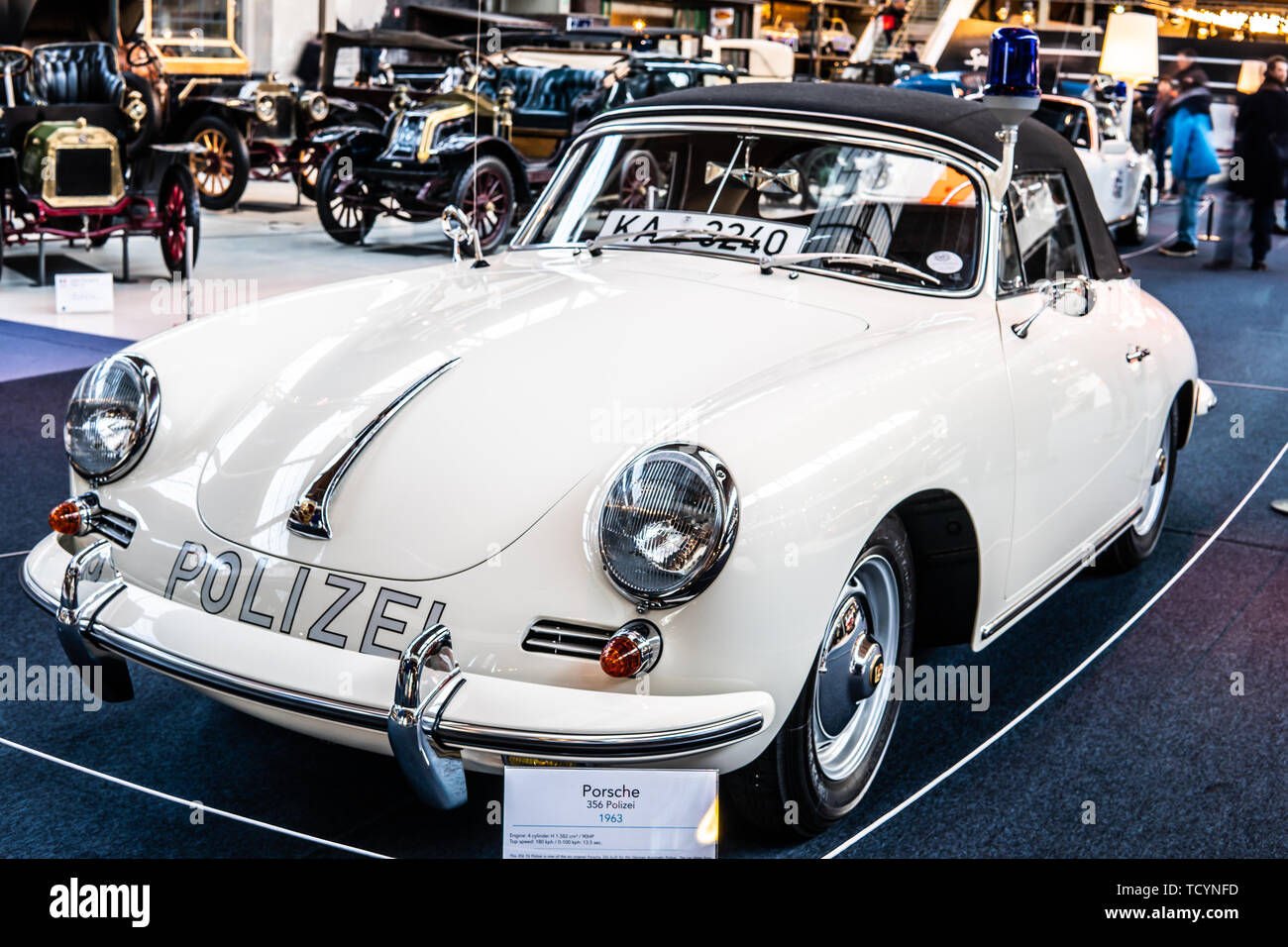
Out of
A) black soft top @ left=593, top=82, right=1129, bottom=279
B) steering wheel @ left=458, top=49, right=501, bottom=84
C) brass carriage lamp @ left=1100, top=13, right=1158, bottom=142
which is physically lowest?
black soft top @ left=593, top=82, right=1129, bottom=279

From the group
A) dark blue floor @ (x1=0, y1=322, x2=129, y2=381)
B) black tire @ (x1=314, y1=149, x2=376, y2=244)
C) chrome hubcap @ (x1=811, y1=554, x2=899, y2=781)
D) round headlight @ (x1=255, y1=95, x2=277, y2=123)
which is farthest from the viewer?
round headlight @ (x1=255, y1=95, x2=277, y2=123)

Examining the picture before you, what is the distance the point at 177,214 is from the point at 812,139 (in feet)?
22.3

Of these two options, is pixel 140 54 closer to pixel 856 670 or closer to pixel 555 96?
pixel 555 96

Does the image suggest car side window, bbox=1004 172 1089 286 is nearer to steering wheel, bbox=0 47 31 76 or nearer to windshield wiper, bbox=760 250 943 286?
windshield wiper, bbox=760 250 943 286

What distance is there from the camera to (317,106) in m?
13.6

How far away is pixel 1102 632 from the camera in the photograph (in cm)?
379

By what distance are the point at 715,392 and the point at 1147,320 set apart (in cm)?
183

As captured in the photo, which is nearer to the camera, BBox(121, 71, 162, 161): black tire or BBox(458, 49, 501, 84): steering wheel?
BBox(121, 71, 162, 161): black tire

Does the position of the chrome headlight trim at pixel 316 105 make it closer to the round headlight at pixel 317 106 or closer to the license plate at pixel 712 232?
the round headlight at pixel 317 106

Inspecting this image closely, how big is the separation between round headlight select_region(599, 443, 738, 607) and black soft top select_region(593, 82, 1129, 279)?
58.6 inches

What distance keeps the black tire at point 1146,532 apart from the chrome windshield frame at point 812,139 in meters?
1.23

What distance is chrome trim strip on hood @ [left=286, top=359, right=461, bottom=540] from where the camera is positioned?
7.97 feet

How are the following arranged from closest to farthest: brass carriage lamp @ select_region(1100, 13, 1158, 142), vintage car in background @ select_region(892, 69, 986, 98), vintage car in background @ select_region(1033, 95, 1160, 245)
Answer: vintage car in background @ select_region(1033, 95, 1160, 245), brass carriage lamp @ select_region(1100, 13, 1158, 142), vintage car in background @ select_region(892, 69, 986, 98)

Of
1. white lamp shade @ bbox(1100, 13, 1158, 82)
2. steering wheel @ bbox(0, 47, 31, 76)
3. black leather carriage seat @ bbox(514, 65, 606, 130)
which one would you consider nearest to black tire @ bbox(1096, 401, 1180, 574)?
steering wheel @ bbox(0, 47, 31, 76)
